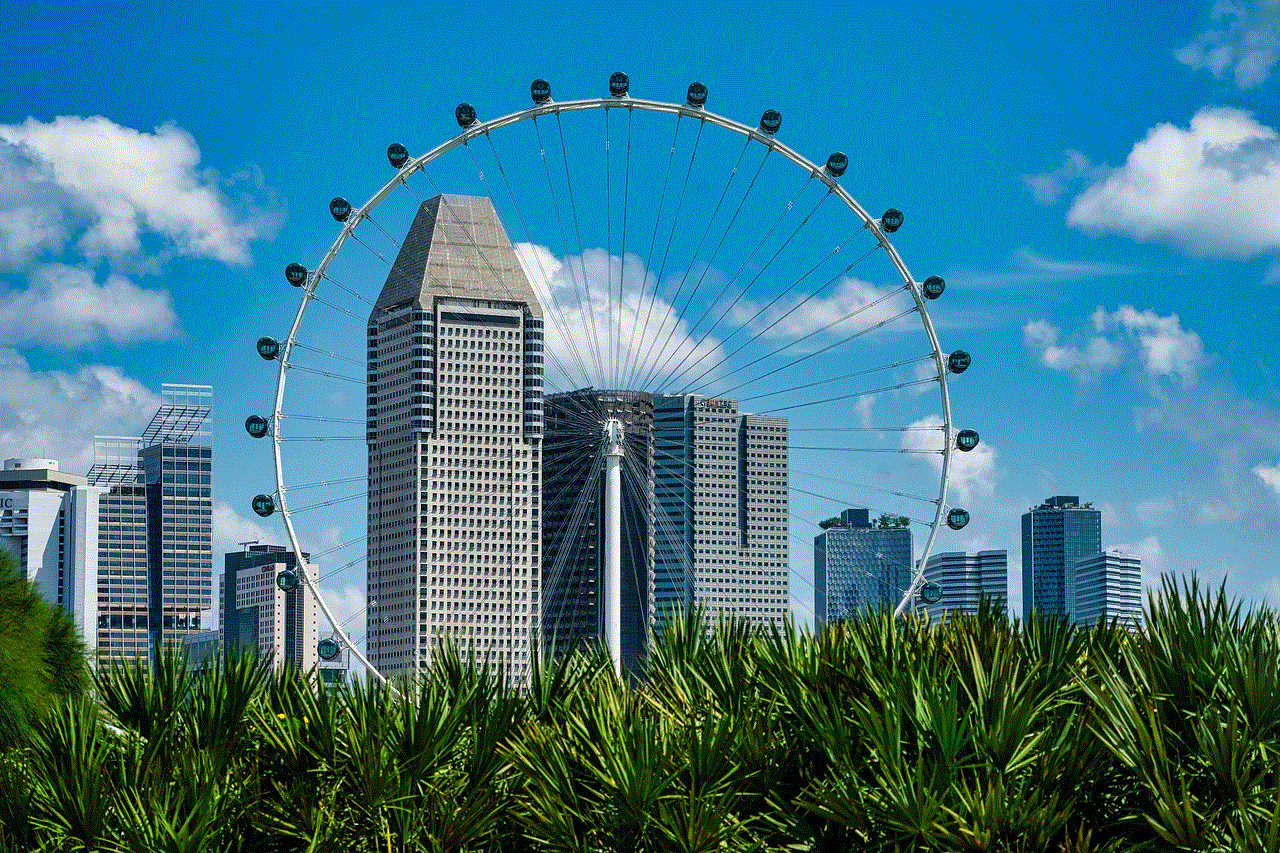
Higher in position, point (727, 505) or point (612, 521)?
point (727, 505)

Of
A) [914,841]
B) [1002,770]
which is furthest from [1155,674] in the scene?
[914,841]

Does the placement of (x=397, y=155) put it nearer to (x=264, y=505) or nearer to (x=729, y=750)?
(x=264, y=505)

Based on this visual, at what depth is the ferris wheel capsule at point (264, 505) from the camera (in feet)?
143

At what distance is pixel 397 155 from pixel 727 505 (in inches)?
1950

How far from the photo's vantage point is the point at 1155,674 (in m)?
18.9

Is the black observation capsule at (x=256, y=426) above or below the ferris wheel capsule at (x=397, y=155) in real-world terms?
below

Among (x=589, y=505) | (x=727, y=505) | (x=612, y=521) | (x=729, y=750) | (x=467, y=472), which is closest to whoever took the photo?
(x=729, y=750)

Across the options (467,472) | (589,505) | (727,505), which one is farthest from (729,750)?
(467,472)

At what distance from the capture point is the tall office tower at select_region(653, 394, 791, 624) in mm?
76875

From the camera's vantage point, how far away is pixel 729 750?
2006cm

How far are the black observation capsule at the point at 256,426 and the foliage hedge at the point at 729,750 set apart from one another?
67.4 ft

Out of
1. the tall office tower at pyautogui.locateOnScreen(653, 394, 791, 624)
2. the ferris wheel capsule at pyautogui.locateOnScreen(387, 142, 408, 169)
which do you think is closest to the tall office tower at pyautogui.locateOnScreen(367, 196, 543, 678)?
the tall office tower at pyautogui.locateOnScreen(653, 394, 791, 624)

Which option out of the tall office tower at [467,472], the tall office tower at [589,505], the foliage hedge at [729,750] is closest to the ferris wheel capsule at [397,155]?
the tall office tower at [589,505]

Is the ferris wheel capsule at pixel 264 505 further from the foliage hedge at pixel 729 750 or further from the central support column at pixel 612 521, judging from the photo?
the foliage hedge at pixel 729 750
